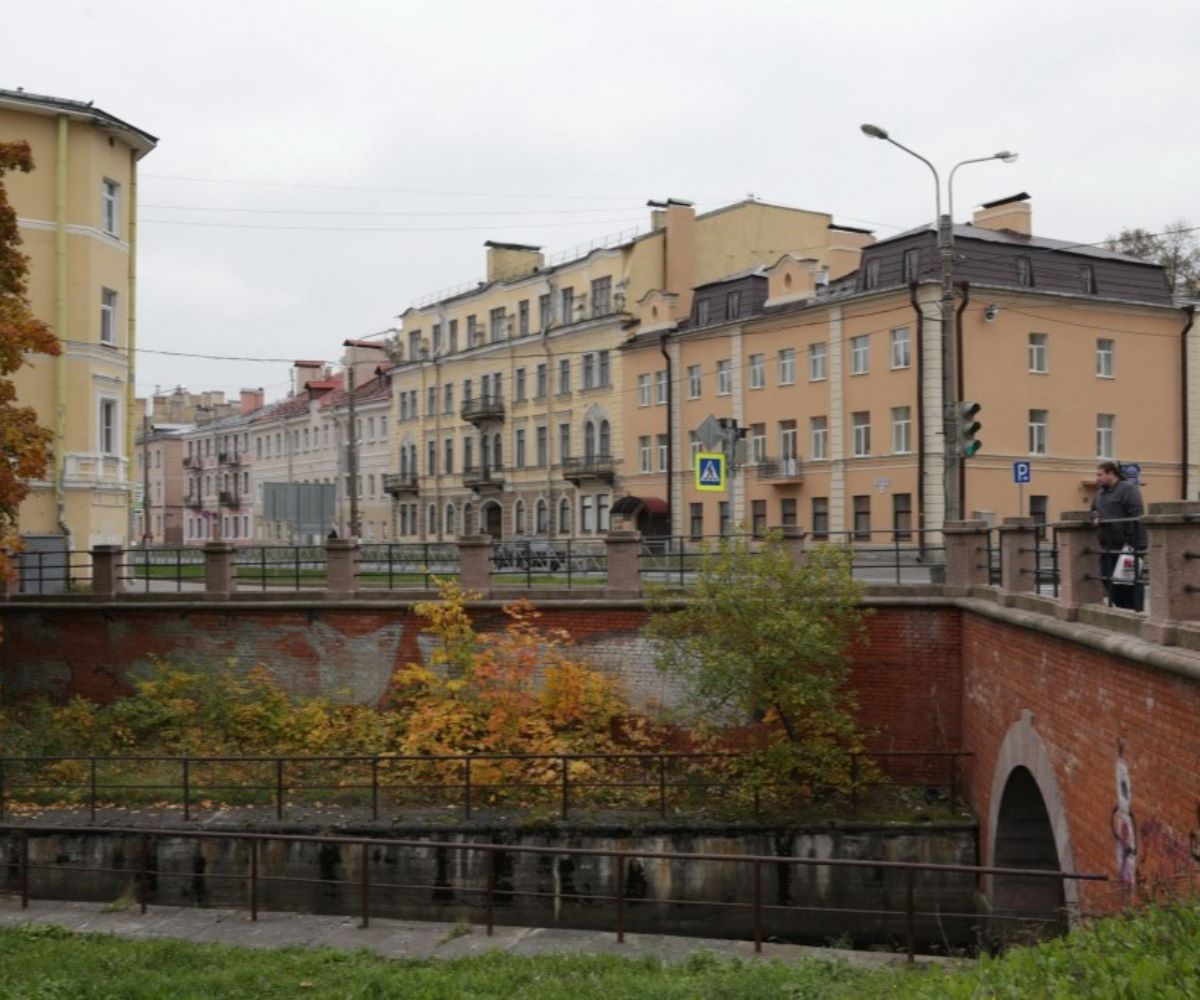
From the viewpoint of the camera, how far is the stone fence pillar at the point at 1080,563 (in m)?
13.0

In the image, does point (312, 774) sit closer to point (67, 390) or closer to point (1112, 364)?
point (67, 390)

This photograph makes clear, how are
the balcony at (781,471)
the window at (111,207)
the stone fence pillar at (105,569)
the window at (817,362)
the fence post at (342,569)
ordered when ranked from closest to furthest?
1. the fence post at (342,569)
2. the stone fence pillar at (105,569)
3. the window at (111,207)
4. the window at (817,362)
5. the balcony at (781,471)

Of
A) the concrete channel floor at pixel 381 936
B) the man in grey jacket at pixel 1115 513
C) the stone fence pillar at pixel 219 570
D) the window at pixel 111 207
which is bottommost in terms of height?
the concrete channel floor at pixel 381 936

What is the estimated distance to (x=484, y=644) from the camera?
80.6 feet

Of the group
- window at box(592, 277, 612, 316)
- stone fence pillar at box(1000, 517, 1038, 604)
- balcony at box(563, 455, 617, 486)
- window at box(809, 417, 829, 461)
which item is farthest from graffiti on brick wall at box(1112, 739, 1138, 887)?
window at box(592, 277, 612, 316)

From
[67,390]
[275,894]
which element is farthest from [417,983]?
[67,390]

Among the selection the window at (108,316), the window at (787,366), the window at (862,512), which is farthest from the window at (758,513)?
the window at (108,316)

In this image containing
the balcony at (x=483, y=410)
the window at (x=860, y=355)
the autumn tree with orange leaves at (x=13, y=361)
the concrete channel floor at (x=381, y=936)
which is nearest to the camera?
the concrete channel floor at (x=381, y=936)

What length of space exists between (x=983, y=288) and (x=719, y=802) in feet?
82.1

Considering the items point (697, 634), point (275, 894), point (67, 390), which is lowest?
point (275, 894)

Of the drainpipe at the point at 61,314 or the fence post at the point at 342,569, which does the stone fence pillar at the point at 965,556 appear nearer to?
the fence post at the point at 342,569

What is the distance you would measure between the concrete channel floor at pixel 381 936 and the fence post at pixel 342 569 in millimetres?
9652

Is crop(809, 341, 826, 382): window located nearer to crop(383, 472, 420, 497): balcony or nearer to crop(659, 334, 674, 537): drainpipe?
crop(659, 334, 674, 537): drainpipe

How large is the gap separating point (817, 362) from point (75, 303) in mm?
24366
